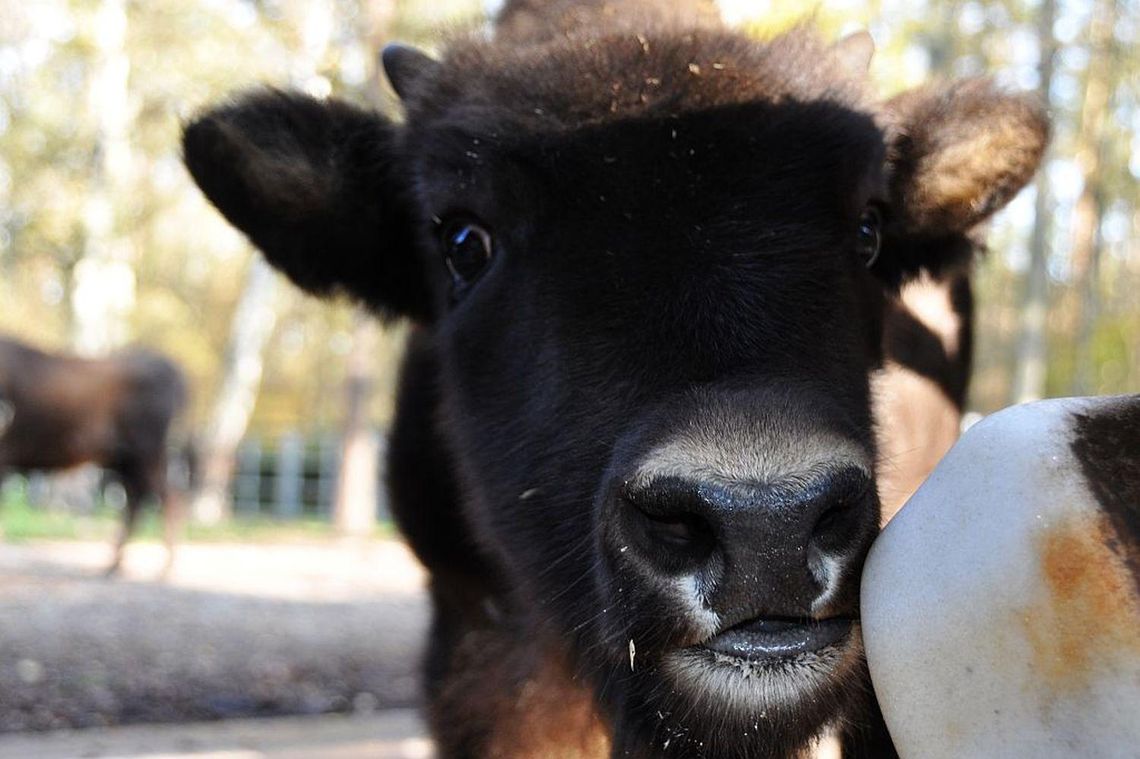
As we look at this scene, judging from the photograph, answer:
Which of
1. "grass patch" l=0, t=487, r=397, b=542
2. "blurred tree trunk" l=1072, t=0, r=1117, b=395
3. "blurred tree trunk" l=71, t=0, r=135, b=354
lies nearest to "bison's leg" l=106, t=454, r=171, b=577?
"grass patch" l=0, t=487, r=397, b=542

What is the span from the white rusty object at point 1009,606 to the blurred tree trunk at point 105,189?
2042 cm

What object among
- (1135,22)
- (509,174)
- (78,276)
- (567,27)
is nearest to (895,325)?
(567,27)

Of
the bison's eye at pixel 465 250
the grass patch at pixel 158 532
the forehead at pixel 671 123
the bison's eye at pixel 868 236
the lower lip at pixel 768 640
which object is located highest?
the forehead at pixel 671 123

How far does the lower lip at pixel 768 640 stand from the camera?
2062 mm

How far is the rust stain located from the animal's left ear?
1955mm

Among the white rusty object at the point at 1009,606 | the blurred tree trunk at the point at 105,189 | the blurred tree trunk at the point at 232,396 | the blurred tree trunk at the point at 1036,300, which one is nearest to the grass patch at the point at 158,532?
the blurred tree trunk at the point at 232,396

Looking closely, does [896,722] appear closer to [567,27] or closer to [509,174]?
[509,174]

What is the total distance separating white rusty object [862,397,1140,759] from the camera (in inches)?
69.1

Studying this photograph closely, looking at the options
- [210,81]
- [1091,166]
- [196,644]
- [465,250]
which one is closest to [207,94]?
[210,81]

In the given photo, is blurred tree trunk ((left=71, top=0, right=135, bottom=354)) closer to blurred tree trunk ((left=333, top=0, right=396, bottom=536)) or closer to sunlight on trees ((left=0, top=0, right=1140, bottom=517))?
sunlight on trees ((left=0, top=0, right=1140, bottom=517))

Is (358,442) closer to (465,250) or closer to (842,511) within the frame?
(465,250)

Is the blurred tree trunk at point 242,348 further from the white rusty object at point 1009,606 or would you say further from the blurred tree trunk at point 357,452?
the white rusty object at point 1009,606

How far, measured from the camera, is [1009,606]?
6.12 ft

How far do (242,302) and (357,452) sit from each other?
6980 mm
